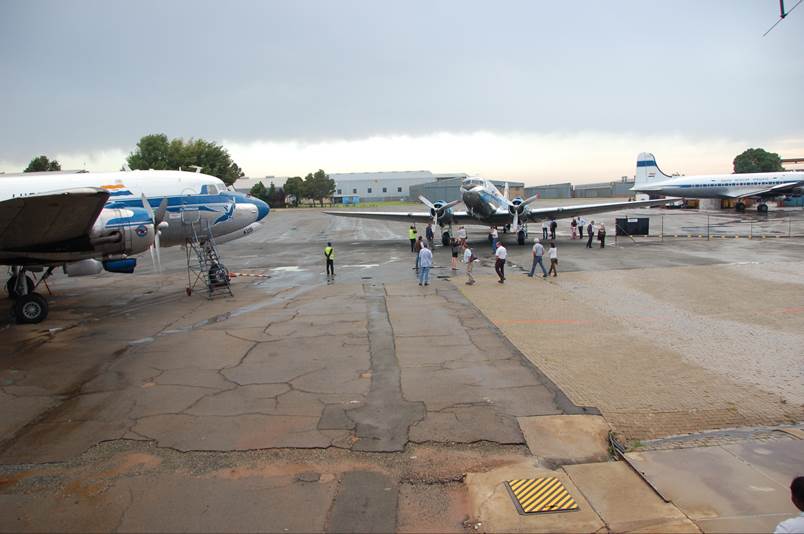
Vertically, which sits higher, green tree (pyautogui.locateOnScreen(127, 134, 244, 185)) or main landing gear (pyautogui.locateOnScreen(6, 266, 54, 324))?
green tree (pyautogui.locateOnScreen(127, 134, 244, 185))

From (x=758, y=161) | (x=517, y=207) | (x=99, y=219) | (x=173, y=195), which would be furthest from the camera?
(x=758, y=161)

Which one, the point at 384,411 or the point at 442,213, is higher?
the point at 442,213

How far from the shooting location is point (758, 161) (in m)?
112

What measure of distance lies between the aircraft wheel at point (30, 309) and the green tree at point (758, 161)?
13199cm

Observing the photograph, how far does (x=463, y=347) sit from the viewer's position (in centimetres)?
1048

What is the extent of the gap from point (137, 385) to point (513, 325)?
8104 millimetres

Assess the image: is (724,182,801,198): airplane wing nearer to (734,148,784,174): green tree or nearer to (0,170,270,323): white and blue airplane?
(0,170,270,323): white and blue airplane

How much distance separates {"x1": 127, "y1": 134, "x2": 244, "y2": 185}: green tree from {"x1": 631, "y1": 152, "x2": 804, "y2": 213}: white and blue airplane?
188 feet

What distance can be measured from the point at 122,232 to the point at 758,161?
13323 centimetres

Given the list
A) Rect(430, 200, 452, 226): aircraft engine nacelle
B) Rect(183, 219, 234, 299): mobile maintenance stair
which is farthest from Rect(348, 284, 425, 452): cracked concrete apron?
Rect(430, 200, 452, 226): aircraft engine nacelle

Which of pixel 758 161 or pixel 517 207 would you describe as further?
pixel 758 161

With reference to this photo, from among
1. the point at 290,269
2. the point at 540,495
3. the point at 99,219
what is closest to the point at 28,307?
the point at 99,219

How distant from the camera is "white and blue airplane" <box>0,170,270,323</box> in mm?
10977

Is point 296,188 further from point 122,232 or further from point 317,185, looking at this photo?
point 122,232
